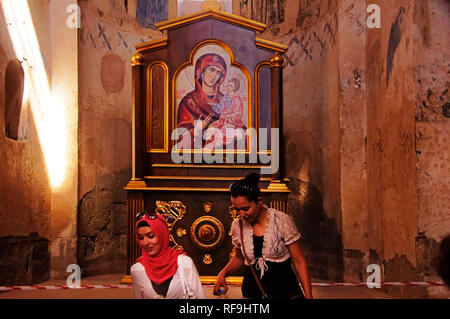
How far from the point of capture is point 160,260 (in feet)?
9.39

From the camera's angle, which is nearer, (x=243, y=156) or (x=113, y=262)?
(x=243, y=156)

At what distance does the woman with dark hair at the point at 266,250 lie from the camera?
9.53ft

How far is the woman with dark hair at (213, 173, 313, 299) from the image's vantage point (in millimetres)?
2906

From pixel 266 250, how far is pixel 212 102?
3.72m

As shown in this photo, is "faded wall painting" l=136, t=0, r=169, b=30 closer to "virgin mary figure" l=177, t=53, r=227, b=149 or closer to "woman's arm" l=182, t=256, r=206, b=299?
"virgin mary figure" l=177, t=53, r=227, b=149

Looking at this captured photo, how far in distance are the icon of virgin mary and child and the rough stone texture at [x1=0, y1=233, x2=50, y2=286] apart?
2564 millimetres

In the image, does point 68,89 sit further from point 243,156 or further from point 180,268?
point 180,268

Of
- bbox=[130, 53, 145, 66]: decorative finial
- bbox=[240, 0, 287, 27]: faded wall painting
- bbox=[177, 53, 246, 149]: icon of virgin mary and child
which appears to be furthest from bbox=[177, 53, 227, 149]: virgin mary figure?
bbox=[240, 0, 287, 27]: faded wall painting

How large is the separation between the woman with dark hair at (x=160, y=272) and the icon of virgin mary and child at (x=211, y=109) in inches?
136

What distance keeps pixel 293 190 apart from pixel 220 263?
2447 mm

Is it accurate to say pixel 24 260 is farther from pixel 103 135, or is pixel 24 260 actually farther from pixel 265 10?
pixel 265 10
